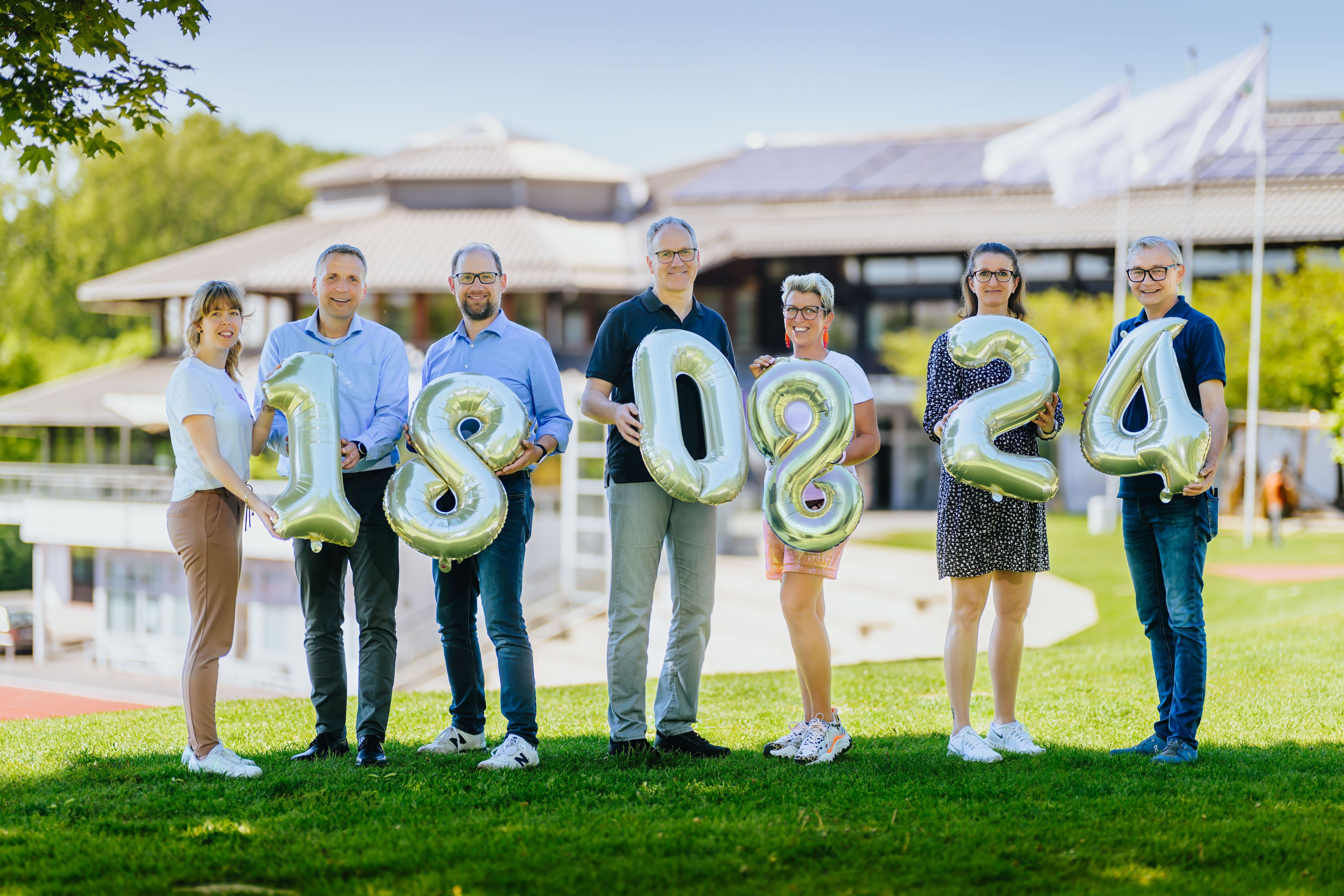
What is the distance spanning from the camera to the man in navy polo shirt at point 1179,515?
509 centimetres

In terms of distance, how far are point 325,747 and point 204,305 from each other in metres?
1.94

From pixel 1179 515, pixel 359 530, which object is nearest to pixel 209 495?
pixel 359 530

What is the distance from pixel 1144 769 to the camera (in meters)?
4.98

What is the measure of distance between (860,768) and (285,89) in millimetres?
55638

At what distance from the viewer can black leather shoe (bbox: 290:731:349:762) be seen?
17.4 feet

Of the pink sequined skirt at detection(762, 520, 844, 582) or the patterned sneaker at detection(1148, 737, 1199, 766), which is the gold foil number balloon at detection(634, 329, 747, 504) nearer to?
the pink sequined skirt at detection(762, 520, 844, 582)

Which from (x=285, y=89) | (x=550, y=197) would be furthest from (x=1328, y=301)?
(x=285, y=89)

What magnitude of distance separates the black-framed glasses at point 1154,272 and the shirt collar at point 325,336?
3.28m

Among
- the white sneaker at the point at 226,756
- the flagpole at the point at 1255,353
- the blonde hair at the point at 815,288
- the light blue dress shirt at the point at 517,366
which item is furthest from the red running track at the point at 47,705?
the flagpole at the point at 1255,353

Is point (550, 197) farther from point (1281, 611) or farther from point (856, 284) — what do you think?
point (1281, 611)

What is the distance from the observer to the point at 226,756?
5.04m

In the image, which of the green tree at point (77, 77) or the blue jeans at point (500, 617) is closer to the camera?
the blue jeans at point (500, 617)

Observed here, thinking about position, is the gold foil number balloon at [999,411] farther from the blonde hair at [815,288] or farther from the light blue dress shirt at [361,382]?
the light blue dress shirt at [361,382]

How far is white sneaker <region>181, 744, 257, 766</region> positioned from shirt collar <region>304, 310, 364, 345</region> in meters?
1.75
